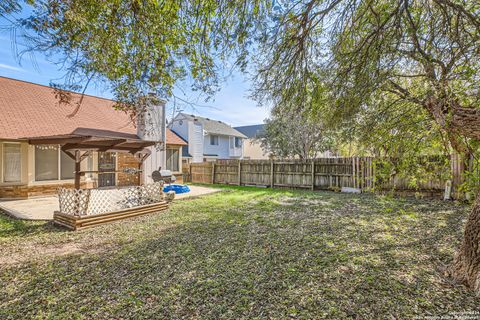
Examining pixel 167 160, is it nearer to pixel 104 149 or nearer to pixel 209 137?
pixel 104 149

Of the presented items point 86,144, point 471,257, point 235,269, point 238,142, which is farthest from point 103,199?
point 238,142

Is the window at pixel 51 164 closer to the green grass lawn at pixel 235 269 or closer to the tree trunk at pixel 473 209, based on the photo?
the green grass lawn at pixel 235 269

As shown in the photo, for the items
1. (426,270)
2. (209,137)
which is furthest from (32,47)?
(209,137)

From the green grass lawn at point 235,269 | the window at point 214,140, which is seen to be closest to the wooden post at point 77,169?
the green grass lawn at point 235,269

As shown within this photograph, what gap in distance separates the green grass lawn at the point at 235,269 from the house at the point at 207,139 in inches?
551

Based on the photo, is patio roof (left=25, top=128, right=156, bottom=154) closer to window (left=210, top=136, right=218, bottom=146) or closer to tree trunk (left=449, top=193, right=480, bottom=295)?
tree trunk (left=449, top=193, right=480, bottom=295)

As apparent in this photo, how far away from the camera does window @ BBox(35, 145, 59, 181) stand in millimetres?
9695

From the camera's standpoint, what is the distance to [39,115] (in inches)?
411

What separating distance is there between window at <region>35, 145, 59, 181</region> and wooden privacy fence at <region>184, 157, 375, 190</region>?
8.51 m

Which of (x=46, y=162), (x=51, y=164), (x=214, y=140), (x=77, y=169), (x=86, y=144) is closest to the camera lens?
(x=77, y=169)

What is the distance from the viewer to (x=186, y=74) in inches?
156

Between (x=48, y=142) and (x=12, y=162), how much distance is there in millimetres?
2794

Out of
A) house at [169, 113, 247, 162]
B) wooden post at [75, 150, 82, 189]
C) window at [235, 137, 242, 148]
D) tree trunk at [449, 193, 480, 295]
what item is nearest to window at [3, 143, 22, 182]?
wooden post at [75, 150, 82, 189]

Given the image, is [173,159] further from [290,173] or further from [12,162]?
[12,162]
